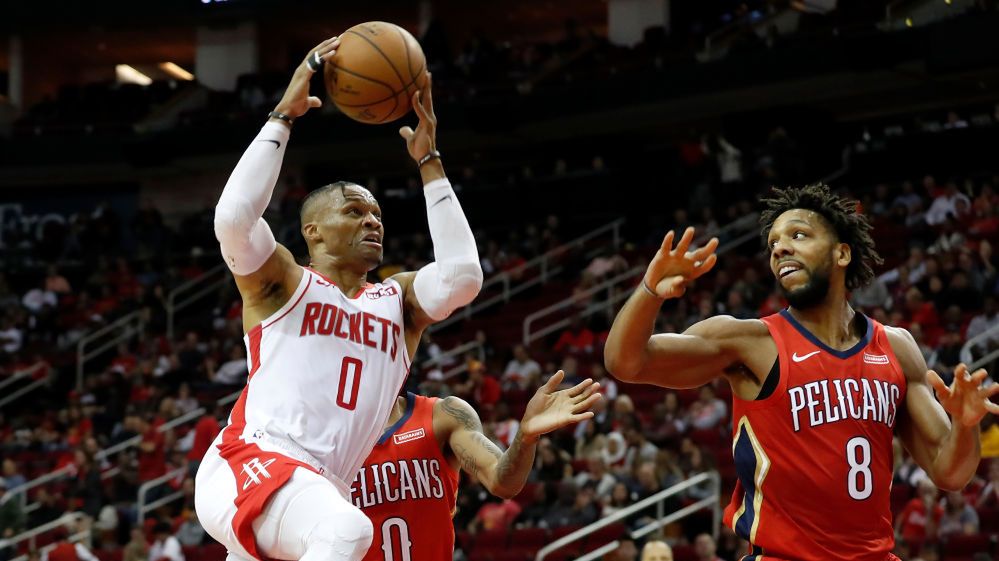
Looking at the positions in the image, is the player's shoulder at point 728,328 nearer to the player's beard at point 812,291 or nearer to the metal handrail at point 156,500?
the player's beard at point 812,291

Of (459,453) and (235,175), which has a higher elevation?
(235,175)

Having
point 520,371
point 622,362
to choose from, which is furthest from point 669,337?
point 520,371

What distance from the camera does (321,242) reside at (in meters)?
5.96

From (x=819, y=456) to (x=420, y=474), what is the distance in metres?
2.24

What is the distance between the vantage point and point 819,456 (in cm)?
550

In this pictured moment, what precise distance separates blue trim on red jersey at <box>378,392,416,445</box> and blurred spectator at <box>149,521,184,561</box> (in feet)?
27.4

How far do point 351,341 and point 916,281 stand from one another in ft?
39.8

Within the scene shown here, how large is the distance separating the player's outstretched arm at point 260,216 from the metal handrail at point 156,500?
11.5 m

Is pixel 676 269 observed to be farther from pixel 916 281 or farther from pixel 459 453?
pixel 916 281

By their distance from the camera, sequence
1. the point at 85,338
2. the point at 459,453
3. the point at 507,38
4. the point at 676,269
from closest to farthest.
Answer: the point at 676,269 → the point at 459,453 → the point at 85,338 → the point at 507,38

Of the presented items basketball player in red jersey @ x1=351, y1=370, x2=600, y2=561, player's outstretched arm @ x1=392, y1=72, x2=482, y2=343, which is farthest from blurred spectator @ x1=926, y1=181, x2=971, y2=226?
player's outstretched arm @ x1=392, y1=72, x2=482, y2=343

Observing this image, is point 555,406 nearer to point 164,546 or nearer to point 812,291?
point 812,291

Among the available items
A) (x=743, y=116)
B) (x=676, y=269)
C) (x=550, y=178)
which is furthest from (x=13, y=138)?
(x=676, y=269)

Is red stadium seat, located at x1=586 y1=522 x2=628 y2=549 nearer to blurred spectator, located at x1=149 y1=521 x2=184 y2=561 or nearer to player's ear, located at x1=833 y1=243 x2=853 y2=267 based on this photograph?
blurred spectator, located at x1=149 y1=521 x2=184 y2=561
